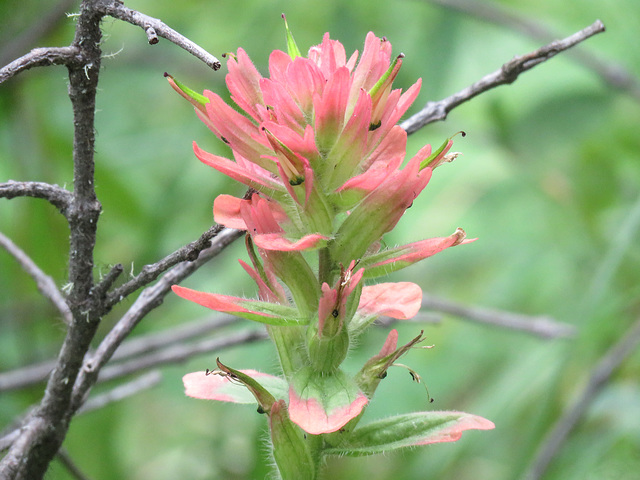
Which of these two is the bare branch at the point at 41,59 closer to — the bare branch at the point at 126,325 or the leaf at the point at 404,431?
the bare branch at the point at 126,325

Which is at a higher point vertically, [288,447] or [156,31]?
[156,31]

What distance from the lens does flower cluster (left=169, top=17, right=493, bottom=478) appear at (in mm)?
648

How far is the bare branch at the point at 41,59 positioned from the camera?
600 millimetres

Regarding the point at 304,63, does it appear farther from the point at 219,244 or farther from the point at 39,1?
the point at 39,1

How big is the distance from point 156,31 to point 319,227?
9.4 inches

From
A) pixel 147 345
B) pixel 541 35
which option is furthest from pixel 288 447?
pixel 541 35

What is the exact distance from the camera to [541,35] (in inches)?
78.4

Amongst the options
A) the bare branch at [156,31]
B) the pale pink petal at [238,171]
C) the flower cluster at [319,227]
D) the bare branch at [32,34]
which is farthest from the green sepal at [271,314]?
the bare branch at [32,34]

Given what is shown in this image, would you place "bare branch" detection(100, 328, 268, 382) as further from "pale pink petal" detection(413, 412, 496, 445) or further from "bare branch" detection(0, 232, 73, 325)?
"pale pink petal" detection(413, 412, 496, 445)

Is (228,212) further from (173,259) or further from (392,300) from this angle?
(392,300)

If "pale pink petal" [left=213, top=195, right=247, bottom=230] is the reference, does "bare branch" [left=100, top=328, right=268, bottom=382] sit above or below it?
below

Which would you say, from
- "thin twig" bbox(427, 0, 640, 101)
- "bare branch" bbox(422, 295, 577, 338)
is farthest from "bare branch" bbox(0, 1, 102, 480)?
"thin twig" bbox(427, 0, 640, 101)

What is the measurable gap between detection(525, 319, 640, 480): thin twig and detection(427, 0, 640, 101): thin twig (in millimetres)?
766

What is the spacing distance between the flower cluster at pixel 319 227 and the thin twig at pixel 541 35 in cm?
136
